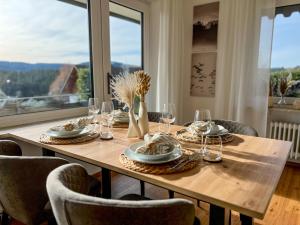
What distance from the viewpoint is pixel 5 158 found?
1011 millimetres

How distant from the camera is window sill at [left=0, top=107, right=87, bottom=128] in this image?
1.92 metres

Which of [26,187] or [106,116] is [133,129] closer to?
[106,116]

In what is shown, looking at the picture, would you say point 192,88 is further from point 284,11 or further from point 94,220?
point 94,220

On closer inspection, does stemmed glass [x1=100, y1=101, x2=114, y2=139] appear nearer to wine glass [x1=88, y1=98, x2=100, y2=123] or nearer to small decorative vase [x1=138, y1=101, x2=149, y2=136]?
wine glass [x1=88, y1=98, x2=100, y2=123]

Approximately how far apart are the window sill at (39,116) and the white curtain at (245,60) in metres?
1.73

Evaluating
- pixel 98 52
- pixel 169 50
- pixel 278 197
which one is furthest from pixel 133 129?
pixel 169 50

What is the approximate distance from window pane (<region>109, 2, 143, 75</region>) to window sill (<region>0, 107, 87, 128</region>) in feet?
2.28

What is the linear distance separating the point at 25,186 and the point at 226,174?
94cm

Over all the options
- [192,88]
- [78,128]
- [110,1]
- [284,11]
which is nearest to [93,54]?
[110,1]

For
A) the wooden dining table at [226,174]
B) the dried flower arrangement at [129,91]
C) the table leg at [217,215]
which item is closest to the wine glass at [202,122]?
the wooden dining table at [226,174]

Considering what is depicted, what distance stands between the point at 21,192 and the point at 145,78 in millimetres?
900

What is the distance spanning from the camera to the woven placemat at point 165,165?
0.96 metres

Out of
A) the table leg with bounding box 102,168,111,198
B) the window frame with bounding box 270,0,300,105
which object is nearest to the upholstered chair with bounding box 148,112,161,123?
the table leg with bounding box 102,168,111,198

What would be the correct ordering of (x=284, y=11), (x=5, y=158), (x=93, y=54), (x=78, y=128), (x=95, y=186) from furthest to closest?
1. (x=284, y=11)
2. (x=93, y=54)
3. (x=78, y=128)
4. (x=95, y=186)
5. (x=5, y=158)
